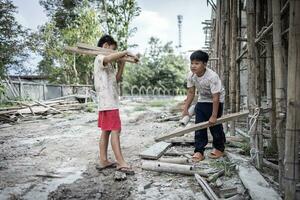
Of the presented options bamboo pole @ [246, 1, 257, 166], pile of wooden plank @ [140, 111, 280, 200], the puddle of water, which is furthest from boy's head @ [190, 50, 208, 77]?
the puddle of water

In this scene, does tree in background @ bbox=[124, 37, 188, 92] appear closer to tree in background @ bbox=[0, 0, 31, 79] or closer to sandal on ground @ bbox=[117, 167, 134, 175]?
tree in background @ bbox=[0, 0, 31, 79]

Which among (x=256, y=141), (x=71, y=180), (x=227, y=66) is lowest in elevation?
(x=71, y=180)

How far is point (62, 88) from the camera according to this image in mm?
24344

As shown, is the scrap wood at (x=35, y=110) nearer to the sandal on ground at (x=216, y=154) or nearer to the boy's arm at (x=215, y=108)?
the sandal on ground at (x=216, y=154)

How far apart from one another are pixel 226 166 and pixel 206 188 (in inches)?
33.7

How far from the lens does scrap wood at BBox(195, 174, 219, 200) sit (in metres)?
3.01

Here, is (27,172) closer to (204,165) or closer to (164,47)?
(204,165)

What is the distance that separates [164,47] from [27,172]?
38629 mm

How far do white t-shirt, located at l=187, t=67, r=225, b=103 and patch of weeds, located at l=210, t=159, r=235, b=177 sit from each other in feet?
2.93

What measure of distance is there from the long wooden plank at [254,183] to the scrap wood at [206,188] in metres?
0.34

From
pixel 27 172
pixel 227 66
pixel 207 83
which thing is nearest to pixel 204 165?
pixel 207 83

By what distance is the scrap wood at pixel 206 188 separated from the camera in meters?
3.01

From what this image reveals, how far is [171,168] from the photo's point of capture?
3875 millimetres

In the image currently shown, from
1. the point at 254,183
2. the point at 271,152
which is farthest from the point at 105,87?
the point at 271,152
